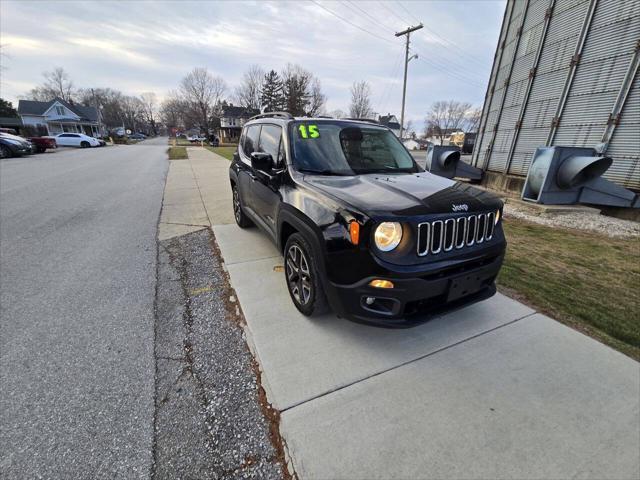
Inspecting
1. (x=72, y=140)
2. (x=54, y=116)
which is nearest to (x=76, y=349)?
(x=72, y=140)

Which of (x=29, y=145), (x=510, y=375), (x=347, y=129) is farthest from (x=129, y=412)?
(x=29, y=145)

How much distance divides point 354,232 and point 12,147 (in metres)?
25.8

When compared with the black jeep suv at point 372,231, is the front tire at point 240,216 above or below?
below

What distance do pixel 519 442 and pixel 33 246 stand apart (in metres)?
6.35

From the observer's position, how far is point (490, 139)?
12.3 m

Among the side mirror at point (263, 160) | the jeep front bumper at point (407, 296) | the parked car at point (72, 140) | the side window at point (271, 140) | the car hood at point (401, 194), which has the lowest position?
the parked car at point (72, 140)

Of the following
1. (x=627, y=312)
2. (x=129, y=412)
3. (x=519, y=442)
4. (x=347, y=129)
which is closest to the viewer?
(x=519, y=442)

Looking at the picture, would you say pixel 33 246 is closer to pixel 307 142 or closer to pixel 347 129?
pixel 307 142

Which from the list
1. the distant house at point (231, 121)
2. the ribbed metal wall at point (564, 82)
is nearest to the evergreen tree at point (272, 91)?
the distant house at point (231, 121)

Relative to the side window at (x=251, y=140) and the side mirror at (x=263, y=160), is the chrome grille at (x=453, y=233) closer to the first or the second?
the side mirror at (x=263, y=160)

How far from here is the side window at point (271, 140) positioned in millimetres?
3501

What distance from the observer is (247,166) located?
4.46 metres

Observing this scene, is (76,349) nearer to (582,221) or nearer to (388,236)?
(388,236)

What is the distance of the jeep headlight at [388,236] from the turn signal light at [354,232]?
0.42 feet
